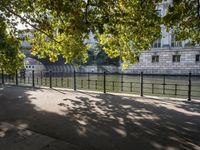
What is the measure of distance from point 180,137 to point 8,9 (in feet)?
28.1

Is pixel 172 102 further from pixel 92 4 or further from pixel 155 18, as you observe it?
pixel 92 4

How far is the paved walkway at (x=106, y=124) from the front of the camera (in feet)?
14.6

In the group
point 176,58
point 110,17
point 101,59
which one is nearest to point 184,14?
point 110,17

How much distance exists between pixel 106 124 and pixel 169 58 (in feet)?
123

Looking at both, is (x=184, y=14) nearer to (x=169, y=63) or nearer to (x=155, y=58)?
(x=169, y=63)

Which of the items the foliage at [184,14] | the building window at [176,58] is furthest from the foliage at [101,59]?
the foliage at [184,14]

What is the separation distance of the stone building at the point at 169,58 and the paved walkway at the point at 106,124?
31429mm

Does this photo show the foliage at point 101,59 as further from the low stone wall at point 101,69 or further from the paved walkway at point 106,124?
the paved walkway at point 106,124

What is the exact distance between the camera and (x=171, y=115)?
6.74 m

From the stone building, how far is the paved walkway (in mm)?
31429

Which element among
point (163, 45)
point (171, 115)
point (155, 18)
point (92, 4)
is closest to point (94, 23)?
point (92, 4)

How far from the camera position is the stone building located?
37.7 meters

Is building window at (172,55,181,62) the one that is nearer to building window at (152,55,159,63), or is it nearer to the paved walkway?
building window at (152,55,159,63)

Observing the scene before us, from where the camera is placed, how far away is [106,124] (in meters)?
5.84
